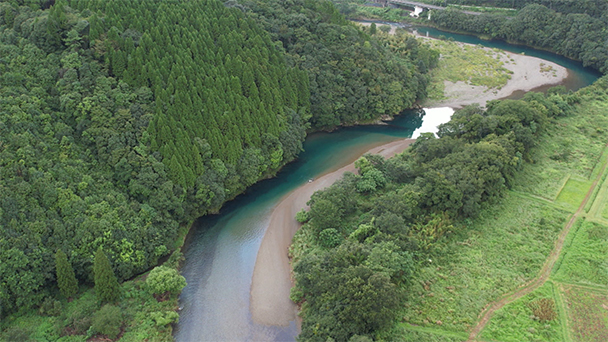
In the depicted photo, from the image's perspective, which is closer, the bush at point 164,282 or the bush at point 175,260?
the bush at point 164,282

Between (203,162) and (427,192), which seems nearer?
(427,192)

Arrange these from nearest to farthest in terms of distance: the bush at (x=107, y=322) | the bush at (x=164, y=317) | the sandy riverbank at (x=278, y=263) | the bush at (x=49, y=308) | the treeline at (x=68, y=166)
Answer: the bush at (x=107, y=322), the bush at (x=49, y=308), the bush at (x=164, y=317), the treeline at (x=68, y=166), the sandy riverbank at (x=278, y=263)

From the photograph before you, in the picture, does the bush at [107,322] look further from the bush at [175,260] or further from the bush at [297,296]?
the bush at [297,296]

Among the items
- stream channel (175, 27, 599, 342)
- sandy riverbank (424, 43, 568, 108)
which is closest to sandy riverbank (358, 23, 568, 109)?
sandy riverbank (424, 43, 568, 108)

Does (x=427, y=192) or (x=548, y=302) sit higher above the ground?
(x=427, y=192)

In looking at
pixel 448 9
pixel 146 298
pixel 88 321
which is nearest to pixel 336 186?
pixel 146 298

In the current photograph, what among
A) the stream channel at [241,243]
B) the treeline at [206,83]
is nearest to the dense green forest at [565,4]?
the stream channel at [241,243]

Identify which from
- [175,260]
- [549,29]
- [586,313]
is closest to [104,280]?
[175,260]

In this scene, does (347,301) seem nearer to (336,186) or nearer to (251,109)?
(336,186)
